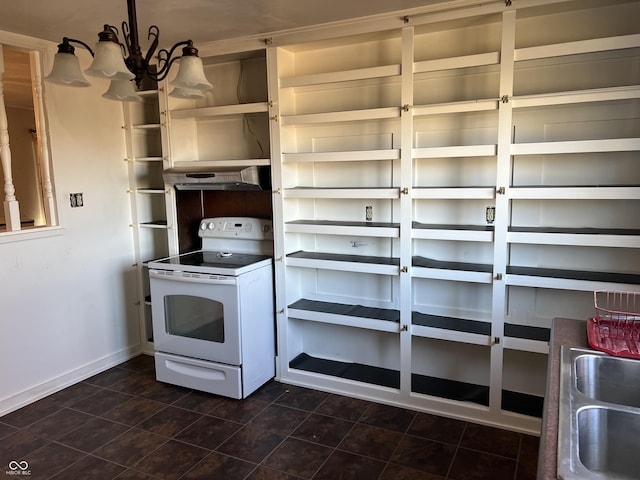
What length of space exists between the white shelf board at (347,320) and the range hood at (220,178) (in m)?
0.86

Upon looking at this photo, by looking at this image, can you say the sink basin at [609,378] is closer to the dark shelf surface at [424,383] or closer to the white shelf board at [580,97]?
the dark shelf surface at [424,383]

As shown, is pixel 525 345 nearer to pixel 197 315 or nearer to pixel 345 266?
pixel 345 266

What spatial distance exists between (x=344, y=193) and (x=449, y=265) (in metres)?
0.74

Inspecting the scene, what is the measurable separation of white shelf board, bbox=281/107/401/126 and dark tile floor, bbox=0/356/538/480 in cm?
170

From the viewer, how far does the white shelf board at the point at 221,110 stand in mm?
2979

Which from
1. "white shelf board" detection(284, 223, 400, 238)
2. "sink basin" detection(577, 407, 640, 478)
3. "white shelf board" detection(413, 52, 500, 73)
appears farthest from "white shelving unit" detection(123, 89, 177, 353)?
"sink basin" detection(577, 407, 640, 478)

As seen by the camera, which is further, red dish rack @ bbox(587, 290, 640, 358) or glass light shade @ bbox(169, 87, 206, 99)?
glass light shade @ bbox(169, 87, 206, 99)

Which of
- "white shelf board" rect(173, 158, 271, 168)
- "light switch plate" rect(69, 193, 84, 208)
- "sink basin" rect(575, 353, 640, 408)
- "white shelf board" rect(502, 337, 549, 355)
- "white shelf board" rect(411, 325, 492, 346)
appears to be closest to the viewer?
"sink basin" rect(575, 353, 640, 408)

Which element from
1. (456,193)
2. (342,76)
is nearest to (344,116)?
(342,76)

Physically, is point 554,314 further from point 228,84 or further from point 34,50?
point 34,50

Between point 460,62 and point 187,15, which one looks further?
point 187,15

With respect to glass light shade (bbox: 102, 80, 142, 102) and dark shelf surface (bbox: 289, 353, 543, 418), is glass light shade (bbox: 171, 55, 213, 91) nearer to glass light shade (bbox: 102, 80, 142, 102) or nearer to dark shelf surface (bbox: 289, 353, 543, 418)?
Answer: glass light shade (bbox: 102, 80, 142, 102)

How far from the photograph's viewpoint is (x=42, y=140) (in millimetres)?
3020

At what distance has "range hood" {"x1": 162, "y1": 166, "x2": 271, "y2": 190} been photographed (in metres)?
2.94
